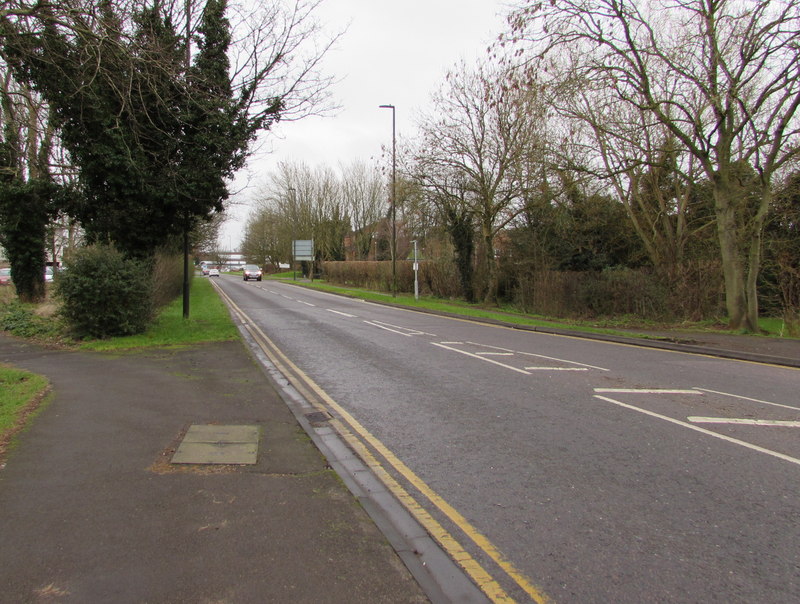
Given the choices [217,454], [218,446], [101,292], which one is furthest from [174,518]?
[101,292]

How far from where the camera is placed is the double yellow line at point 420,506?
2990 mm

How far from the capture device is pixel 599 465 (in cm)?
481

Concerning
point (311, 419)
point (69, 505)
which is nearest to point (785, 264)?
point (311, 419)

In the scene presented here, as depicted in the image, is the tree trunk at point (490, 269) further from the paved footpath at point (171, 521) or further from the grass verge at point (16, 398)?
the paved footpath at point (171, 521)

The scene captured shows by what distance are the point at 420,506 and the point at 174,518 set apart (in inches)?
67.5

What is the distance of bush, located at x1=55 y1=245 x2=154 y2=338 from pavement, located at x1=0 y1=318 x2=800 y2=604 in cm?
592

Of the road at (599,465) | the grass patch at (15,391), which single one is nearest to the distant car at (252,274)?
the road at (599,465)

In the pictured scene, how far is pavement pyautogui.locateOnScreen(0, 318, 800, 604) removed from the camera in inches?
111

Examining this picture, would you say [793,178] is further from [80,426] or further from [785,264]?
[80,426]

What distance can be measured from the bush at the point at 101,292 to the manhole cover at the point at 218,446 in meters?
7.71

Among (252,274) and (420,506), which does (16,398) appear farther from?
(252,274)

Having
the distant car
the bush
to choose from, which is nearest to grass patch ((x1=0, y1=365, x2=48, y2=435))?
the bush

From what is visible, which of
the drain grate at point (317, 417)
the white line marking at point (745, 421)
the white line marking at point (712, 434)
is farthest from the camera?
the drain grate at point (317, 417)

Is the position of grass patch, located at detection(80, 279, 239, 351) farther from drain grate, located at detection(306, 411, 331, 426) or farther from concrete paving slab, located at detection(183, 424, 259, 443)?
concrete paving slab, located at detection(183, 424, 259, 443)
